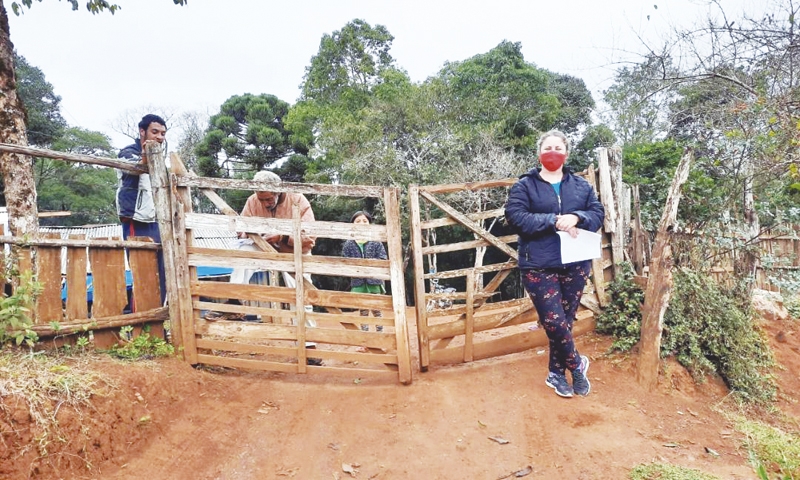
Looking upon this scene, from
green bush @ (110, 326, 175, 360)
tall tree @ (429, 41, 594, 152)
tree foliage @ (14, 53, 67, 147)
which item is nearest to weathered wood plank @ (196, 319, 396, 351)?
green bush @ (110, 326, 175, 360)

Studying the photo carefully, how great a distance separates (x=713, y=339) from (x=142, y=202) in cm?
528

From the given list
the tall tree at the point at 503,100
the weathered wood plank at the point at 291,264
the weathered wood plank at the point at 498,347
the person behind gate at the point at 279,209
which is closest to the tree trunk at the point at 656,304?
the weathered wood plank at the point at 498,347

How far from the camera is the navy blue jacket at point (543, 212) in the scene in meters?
Result: 3.28

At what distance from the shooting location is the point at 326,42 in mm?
20141

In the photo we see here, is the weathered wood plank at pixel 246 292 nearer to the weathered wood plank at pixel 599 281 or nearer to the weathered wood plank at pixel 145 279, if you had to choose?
the weathered wood plank at pixel 145 279

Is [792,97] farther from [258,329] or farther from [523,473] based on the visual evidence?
[258,329]

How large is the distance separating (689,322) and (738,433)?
102 cm

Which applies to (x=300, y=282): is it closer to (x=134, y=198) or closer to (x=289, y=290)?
(x=289, y=290)

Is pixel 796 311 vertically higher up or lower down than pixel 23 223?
lower down

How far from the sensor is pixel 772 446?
116 inches

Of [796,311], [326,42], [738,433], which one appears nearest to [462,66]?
[326,42]

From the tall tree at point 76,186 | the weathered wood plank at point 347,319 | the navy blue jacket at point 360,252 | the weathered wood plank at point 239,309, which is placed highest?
the tall tree at point 76,186

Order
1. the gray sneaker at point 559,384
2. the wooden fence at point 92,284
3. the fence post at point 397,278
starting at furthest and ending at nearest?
the fence post at point 397,278 → the gray sneaker at point 559,384 → the wooden fence at point 92,284

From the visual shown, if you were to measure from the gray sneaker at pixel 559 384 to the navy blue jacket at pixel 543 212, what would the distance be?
3.11 ft
